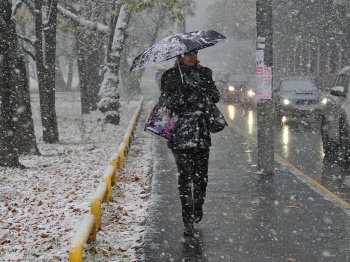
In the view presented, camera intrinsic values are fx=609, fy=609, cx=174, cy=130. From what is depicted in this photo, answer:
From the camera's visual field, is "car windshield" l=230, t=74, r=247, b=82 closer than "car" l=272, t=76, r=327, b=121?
No

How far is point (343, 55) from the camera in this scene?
111 feet

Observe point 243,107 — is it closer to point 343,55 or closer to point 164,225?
point 343,55

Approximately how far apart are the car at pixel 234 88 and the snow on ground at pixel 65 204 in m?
15.3

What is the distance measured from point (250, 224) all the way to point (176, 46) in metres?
2.25

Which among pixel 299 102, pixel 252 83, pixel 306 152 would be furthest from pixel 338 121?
pixel 252 83

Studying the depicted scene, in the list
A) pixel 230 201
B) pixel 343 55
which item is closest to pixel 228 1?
pixel 343 55

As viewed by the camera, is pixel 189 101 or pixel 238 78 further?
pixel 238 78

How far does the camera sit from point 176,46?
21.2 feet

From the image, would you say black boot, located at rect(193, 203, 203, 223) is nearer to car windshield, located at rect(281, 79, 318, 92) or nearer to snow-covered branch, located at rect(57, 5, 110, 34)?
snow-covered branch, located at rect(57, 5, 110, 34)

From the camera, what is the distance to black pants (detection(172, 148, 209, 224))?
21.6 ft

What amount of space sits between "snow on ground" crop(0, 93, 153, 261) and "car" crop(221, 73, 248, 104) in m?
15.3

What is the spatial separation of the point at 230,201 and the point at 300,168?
304 centimetres

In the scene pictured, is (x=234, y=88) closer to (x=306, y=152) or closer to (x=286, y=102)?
(x=286, y=102)

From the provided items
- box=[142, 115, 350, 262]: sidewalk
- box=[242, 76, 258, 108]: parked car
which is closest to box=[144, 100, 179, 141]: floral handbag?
box=[142, 115, 350, 262]: sidewalk
